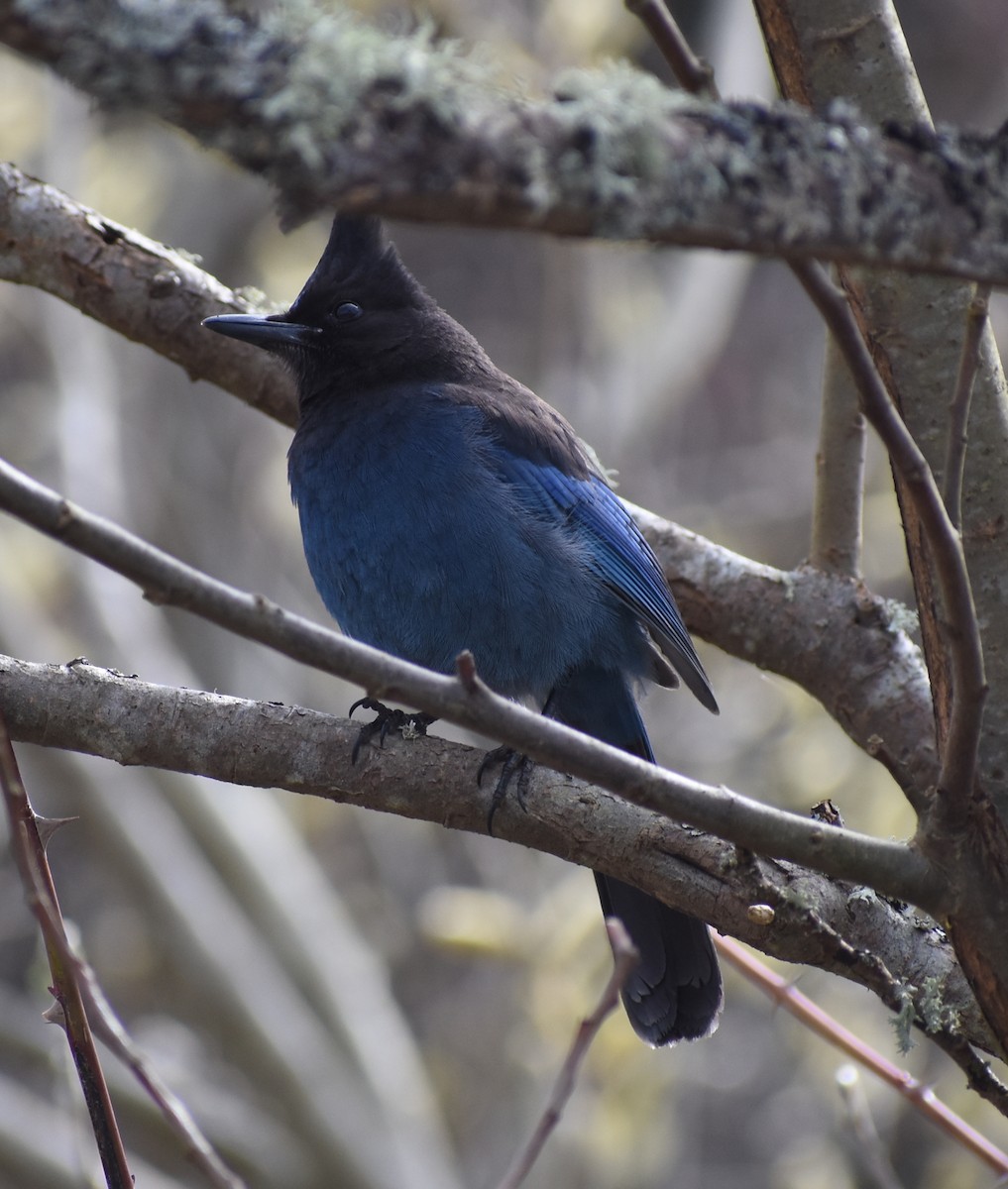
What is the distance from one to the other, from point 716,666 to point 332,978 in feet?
8.44

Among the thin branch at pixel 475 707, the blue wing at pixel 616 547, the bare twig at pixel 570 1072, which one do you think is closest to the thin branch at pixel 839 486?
the blue wing at pixel 616 547

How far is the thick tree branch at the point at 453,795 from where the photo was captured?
7.99ft

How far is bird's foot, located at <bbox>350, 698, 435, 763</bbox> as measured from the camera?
2809mm

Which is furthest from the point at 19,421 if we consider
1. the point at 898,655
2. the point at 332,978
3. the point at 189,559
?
Answer: the point at 898,655

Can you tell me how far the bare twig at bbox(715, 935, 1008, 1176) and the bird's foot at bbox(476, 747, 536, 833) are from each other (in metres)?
0.55

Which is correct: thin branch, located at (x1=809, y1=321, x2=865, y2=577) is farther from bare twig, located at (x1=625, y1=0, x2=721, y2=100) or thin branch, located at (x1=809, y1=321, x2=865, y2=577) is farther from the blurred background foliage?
the blurred background foliage

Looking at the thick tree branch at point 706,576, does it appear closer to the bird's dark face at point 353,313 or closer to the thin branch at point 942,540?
the bird's dark face at point 353,313

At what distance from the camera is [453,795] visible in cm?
282

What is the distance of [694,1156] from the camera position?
8.34 m

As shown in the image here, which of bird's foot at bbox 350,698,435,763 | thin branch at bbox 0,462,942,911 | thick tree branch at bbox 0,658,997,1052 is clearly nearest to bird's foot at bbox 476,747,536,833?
thick tree branch at bbox 0,658,997,1052

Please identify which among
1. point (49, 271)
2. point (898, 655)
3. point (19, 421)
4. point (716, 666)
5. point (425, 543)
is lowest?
point (898, 655)

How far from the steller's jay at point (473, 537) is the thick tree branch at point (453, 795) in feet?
2.01

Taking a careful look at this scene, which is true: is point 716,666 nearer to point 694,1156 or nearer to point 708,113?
point 694,1156

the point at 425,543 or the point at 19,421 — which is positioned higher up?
the point at 19,421
